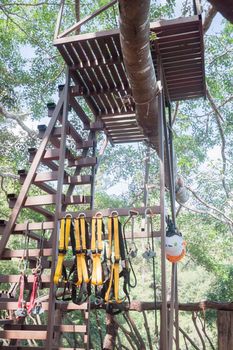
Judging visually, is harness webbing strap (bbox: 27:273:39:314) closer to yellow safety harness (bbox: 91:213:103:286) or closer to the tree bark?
yellow safety harness (bbox: 91:213:103:286)

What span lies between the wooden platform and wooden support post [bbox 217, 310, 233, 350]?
270 cm

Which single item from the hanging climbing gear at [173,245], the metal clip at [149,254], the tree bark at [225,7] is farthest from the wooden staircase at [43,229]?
the tree bark at [225,7]

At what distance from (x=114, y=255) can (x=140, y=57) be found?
1.76 metres

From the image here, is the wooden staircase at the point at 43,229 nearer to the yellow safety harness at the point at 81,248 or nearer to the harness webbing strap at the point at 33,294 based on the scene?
the harness webbing strap at the point at 33,294

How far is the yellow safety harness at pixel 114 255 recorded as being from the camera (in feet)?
10.0

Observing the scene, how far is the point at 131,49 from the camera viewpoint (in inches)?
119

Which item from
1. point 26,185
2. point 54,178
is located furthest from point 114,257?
Answer: point 26,185

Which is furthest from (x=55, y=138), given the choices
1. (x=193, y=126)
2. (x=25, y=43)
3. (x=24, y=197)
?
(x=193, y=126)

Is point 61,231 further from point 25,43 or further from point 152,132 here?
point 25,43

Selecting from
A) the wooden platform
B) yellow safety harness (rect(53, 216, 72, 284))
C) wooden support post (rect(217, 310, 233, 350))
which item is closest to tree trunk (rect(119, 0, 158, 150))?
the wooden platform

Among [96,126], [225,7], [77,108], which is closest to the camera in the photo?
[225,7]

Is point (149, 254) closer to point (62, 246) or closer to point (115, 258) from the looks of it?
point (115, 258)

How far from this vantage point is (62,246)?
3188mm

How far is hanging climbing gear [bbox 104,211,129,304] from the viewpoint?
3.06 metres
